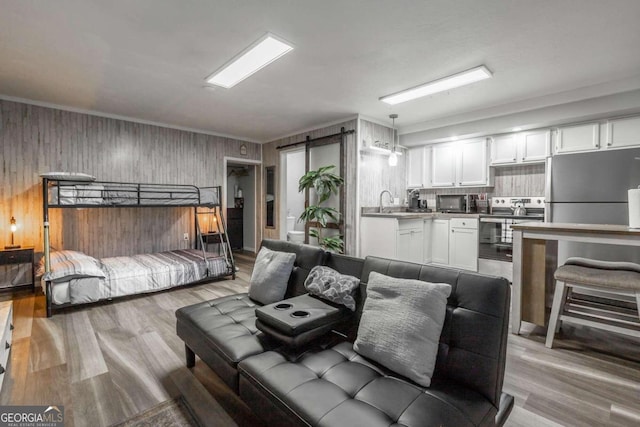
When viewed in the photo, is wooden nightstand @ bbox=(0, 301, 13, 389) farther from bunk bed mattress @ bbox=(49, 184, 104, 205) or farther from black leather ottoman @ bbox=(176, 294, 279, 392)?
bunk bed mattress @ bbox=(49, 184, 104, 205)

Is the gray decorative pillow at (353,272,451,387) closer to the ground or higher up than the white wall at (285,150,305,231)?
closer to the ground

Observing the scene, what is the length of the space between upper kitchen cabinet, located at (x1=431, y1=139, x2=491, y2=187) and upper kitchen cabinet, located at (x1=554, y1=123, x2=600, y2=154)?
3.14ft

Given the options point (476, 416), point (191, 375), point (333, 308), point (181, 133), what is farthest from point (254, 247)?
point (476, 416)

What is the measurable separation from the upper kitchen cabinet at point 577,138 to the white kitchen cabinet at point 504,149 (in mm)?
511

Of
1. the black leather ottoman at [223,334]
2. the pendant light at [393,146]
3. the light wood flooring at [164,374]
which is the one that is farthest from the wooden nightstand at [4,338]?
the pendant light at [393,146]

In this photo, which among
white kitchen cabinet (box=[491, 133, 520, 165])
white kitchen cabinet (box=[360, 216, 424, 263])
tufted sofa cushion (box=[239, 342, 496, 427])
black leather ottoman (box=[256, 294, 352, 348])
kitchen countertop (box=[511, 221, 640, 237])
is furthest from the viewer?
white kitchen cabinet (box=[491, 133, 520, 165])

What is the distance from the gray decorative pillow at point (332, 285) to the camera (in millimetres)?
1800

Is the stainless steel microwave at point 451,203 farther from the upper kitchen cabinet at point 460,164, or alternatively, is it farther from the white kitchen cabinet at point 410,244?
the white kitchen cabinet at point 410,244

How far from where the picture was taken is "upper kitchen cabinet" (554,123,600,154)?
3.73m

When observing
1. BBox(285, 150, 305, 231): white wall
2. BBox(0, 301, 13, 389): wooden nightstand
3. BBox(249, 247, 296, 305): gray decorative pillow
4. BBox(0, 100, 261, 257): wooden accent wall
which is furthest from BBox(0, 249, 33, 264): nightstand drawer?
BBox(285, 150, 305, 231): white wall

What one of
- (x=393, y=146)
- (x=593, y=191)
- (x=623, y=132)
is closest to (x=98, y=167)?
(x=393, y=146)

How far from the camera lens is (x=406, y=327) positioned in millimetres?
1375

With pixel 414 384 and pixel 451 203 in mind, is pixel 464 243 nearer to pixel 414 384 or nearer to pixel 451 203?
pixel 451 203

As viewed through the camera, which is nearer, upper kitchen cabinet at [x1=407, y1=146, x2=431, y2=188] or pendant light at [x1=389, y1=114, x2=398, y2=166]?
pendant light at [x1=389, y1=114, x2=398, y2=166]
